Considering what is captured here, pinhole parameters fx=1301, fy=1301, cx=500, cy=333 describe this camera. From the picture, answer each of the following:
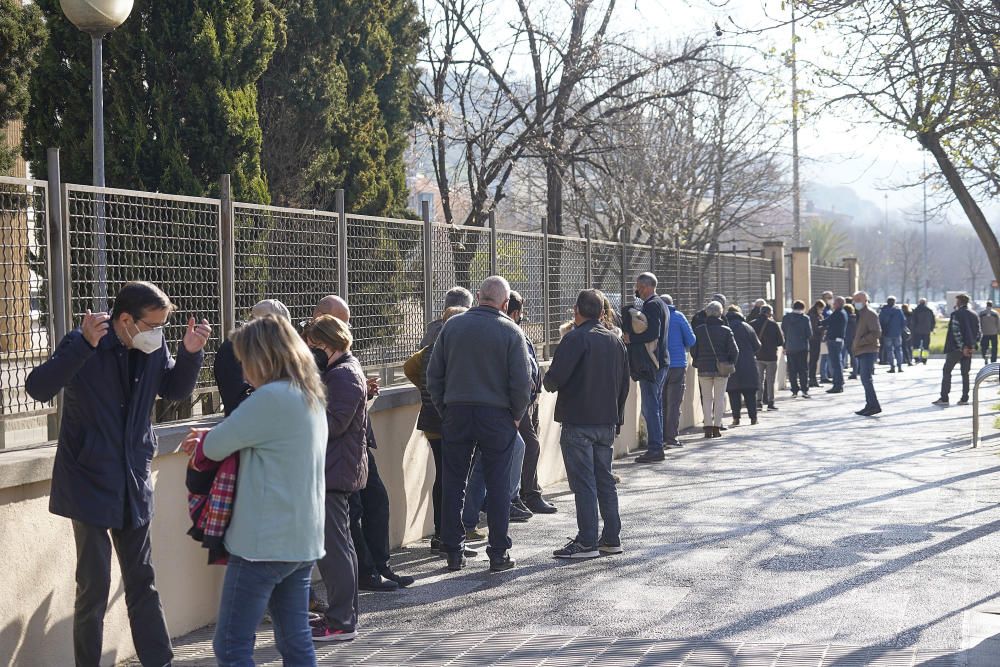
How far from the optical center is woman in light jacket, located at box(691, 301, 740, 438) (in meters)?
17.4

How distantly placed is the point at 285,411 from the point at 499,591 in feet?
11.6

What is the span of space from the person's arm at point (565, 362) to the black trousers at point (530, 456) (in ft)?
6.03

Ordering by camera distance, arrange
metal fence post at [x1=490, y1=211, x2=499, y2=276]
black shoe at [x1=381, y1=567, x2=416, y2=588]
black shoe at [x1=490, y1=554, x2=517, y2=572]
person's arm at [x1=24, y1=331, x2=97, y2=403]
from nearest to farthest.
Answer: person's arm at [x1=24, y1=331, x2=97, y2=403], black shoe at [x1=381, y1=567, x2=416, y2=588], black shoe at [x1=490, y1=554, x2=517, y2=572], metal fence post at [x1=490, y1=211, x2=499, y2=276]

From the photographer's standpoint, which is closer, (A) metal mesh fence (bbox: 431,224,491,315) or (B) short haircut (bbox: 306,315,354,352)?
(B) short haircut (bbox: 306,315,354,352)

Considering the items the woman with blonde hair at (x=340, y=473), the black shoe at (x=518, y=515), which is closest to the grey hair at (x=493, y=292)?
the woman with blonde hair at (x=340, y=473)

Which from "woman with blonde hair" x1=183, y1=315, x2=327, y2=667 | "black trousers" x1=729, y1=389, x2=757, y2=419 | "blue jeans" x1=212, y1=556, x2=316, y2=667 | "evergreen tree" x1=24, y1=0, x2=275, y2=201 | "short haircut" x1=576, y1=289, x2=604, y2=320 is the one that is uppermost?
"evergreen tree" x1=24, y1=0, x2=275, y2=201

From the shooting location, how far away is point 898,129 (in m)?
17.0

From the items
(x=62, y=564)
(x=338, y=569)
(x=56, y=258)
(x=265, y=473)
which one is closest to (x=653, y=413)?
(x=338, y=569)

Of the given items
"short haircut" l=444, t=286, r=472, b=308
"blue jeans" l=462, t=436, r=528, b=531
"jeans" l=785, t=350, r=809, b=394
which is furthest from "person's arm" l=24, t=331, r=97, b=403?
"jeans" l=785, t=350, r=809, b=394

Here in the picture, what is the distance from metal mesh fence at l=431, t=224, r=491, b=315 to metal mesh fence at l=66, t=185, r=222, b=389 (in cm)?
344

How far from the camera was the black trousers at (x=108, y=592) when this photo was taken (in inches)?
218

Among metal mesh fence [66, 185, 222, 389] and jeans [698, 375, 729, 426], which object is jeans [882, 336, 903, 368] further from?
metal mesh fence [66, 185, 222, 389]

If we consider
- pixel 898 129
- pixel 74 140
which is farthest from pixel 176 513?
pixel 898 129

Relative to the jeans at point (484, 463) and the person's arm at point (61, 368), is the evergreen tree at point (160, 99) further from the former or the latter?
the person's arm at point (61, 368)
